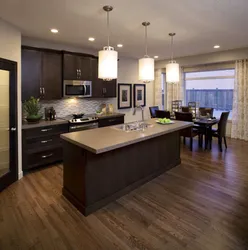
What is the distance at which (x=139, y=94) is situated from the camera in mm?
7340

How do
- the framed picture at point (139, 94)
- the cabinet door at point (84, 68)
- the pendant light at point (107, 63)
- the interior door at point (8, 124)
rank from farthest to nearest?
the framed picture at point (139, 94) → the cabinet door at point (84, 68) → the interior door at point (8, 124) → the pendant light at point (107, 63)

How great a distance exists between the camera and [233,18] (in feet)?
10.7

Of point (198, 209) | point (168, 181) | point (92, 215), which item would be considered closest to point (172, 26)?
point (168, 181)

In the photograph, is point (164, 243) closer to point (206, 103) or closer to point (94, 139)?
point (94, 139)

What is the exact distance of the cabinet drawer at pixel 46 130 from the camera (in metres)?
3.83

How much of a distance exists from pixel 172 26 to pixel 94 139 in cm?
250

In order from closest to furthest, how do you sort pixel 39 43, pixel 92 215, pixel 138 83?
pixel 92 215
pixel 39 43
pixel 138 83

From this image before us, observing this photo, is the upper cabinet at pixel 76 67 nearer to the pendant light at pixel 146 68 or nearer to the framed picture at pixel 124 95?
the framed picture at pixel 124 95

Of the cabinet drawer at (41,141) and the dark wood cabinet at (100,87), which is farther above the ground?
the dark wood cabinet at (100,87)

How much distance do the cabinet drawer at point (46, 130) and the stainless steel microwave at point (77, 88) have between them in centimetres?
85

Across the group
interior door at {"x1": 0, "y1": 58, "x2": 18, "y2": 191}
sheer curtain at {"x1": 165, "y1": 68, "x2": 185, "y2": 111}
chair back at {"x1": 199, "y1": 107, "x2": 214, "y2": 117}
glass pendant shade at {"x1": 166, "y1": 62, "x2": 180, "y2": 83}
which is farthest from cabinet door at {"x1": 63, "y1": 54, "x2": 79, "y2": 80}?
sheer curtain at {"x1": 165, "y1": 68, "x2": 185, "y2": 111}

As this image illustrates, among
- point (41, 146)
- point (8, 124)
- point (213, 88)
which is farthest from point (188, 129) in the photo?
point (8, 124)

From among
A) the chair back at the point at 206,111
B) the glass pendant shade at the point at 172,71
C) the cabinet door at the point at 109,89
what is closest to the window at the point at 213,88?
the chair back at the point at 206,111

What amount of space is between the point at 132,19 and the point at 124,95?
3613mm
